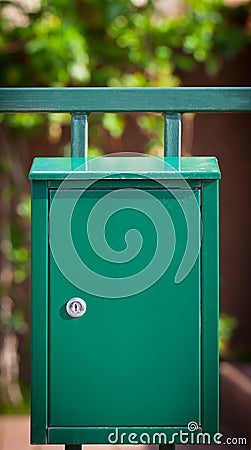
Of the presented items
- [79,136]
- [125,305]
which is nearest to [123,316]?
[125,305]

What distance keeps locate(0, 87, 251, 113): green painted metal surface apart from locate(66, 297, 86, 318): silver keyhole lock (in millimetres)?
443

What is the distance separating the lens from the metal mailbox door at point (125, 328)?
1.66m

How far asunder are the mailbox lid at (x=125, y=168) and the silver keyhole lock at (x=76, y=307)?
0.25 m

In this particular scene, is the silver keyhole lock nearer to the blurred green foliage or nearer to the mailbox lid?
the mailbox lid

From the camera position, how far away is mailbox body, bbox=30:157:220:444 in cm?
166

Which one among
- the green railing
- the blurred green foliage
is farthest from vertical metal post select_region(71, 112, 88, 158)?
the blurred green foliage

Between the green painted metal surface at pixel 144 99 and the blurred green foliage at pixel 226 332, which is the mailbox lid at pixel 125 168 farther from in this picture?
the blurred green foliage at pixel 226 332

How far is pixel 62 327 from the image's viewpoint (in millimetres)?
1675

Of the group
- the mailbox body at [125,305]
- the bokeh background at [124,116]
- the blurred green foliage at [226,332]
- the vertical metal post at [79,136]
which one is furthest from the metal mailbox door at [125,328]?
the blurred green foliage at [226,332]

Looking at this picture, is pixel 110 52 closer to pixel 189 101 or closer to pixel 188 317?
pixel 189 101

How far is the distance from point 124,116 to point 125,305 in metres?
2.70

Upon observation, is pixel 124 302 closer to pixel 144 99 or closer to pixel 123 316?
pixel 123 316

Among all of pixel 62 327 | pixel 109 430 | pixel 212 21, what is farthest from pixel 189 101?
pixel 212 21

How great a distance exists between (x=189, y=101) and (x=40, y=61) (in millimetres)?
2120
